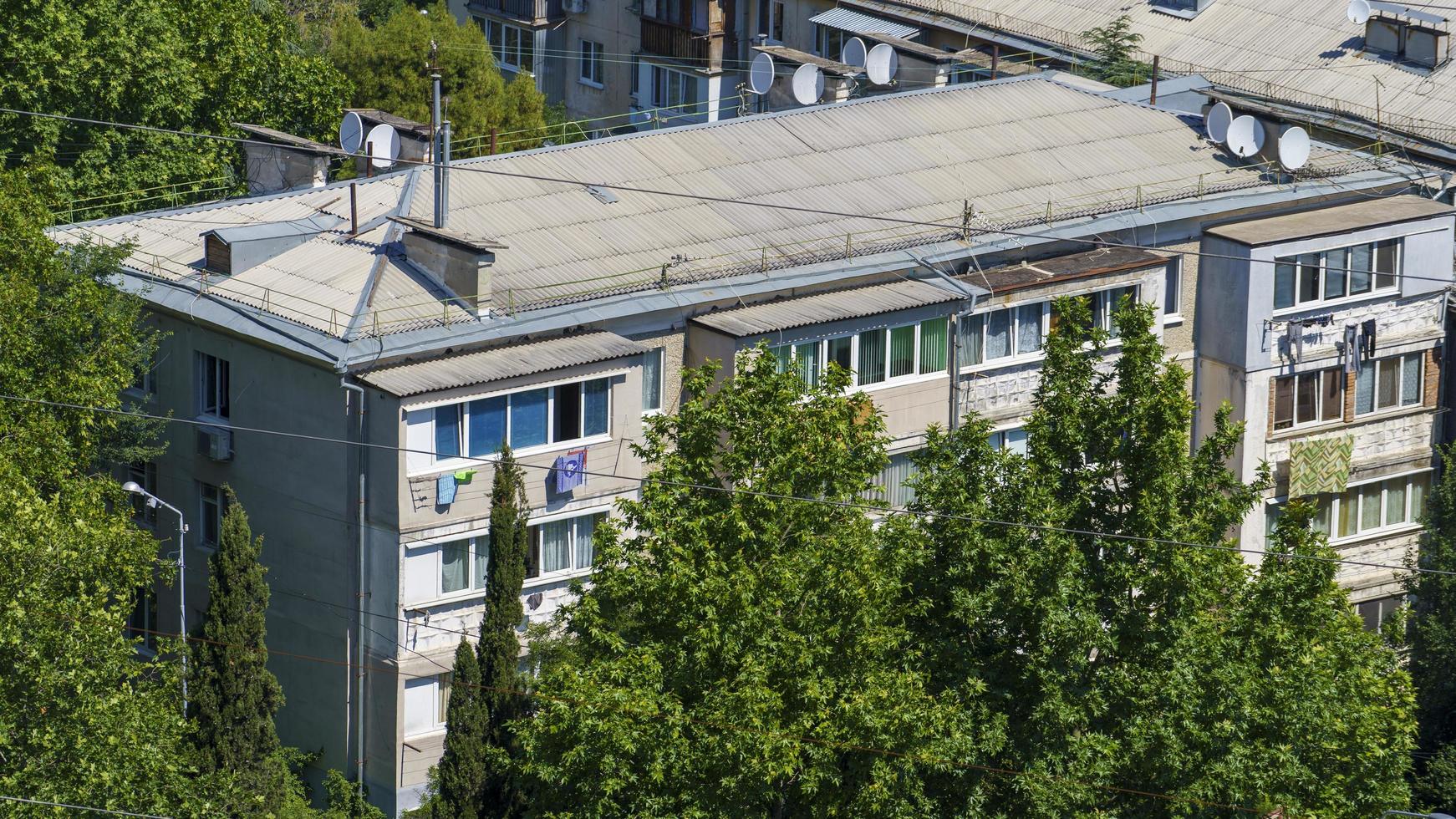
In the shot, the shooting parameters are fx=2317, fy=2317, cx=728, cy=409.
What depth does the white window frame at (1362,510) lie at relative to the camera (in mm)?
55562

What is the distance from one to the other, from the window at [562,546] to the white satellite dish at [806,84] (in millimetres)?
16438

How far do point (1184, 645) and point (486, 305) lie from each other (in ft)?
55.2

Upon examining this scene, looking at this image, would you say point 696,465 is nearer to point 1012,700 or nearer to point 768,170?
point 1012,700

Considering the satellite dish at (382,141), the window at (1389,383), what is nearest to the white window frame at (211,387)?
the satellite dish at (382,141)

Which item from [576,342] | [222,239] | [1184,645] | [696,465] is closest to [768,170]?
[576,342]

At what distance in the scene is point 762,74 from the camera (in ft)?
195

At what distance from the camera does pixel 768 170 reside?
52.7m

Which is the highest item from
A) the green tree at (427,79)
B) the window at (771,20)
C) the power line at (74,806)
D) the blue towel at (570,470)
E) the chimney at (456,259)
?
the window at (771,20)

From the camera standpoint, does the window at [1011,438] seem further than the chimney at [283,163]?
No

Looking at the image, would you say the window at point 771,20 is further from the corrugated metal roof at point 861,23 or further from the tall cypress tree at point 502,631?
the tall cypress tree at point 502,631

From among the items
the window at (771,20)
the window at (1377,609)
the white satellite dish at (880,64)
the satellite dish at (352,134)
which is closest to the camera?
the satellite dish at (352,134)

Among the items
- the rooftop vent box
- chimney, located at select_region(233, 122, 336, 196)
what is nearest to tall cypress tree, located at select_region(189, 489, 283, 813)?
the rooftop vent box

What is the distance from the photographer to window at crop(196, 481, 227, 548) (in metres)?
47.8

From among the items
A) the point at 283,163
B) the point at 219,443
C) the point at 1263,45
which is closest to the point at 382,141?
the point at 283,163
